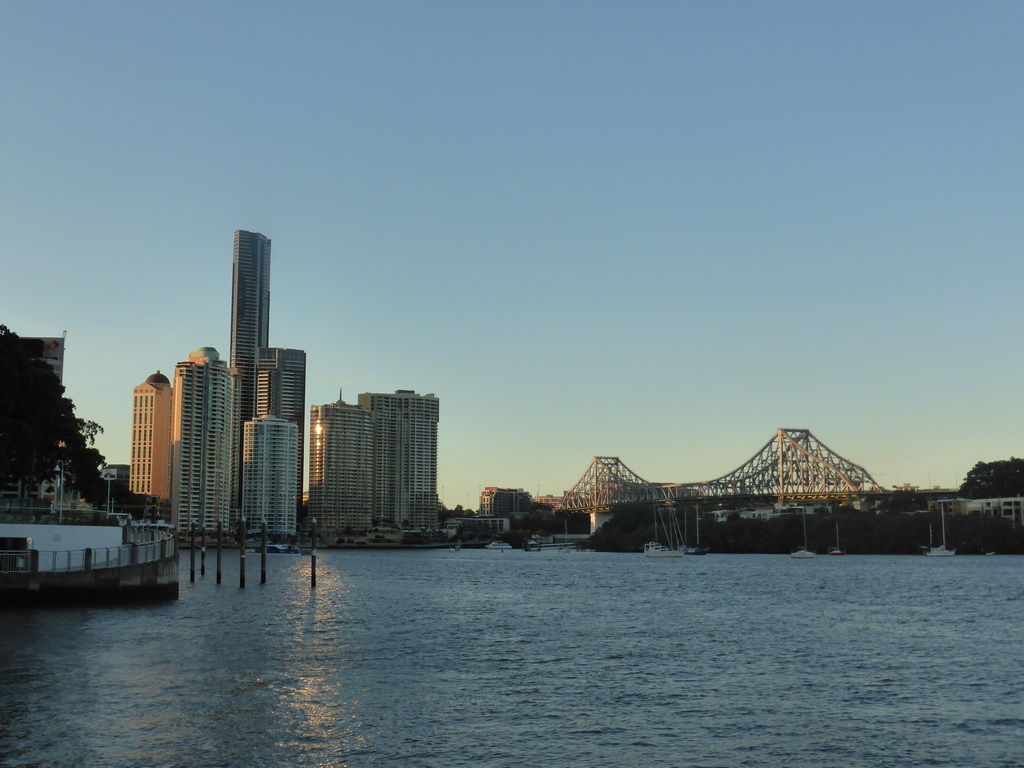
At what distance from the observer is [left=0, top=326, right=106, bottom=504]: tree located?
63.5 metres

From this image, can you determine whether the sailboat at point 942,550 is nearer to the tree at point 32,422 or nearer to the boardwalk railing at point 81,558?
the tree at point 32,422

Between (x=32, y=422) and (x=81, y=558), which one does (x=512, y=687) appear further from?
(x=32, y=422)

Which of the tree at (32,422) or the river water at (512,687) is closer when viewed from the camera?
the river water at (512,687)

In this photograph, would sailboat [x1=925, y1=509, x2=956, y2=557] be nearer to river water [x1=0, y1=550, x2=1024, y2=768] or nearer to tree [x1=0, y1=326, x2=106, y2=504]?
river water [x1=0, y1=550, x2=1024, y2=768]

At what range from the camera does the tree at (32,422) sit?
6347 cm

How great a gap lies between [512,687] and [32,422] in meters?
45.0

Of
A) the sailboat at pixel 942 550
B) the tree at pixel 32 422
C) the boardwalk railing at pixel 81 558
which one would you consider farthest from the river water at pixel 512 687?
the sailboat at pixel 942 550

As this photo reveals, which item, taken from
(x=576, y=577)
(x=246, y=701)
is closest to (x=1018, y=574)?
(x=576, y=577)

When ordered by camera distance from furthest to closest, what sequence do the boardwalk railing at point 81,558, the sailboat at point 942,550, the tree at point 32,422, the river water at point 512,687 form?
the sailboat at point 942,550
the tree at point 32,422
the boardwalk railing at point 81,558
the river water at point 512,687

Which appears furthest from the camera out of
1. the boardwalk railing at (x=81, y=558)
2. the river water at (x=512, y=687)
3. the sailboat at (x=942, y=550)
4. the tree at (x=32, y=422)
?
the sailboat at (x=942, y=550)

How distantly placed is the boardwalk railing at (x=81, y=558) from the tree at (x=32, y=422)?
31.1 ft

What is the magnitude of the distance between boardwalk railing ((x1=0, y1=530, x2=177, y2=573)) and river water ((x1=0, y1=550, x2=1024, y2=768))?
2.77 meters

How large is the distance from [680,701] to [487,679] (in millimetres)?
7506

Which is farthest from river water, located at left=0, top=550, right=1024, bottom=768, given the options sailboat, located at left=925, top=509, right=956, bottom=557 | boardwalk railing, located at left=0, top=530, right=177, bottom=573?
sailboat, located at left=925, top=509, right=956, bottom=557
